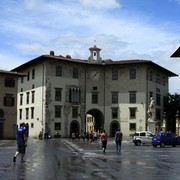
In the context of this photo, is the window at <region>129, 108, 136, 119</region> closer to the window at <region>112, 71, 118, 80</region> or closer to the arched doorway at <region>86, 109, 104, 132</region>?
the arched doorway at <region>86, 109, 104, 132</region>

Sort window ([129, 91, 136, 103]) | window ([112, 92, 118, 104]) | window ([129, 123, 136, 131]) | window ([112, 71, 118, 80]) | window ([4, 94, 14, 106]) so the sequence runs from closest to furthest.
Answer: window ([4, 94, 14, 106]) → window ([129, 123, 136, 131]) → window ([129, 91, 136, 103]) → window ([112, 92, 118, 104]) → window ([112, 71, 118, 80])

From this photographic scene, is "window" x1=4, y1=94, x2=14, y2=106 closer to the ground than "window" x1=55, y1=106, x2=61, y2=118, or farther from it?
farther from it

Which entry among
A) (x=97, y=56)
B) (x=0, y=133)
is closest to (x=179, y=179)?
(x=0, y=133)

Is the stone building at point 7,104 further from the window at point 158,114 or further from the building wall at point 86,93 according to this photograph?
the window at point 158,114

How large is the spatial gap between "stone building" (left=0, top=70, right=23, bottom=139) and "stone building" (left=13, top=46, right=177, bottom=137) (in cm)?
711

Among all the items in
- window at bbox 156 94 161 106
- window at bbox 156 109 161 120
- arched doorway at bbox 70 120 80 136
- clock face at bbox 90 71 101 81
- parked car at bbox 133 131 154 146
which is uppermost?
clock face at bbox 90 71 101 81

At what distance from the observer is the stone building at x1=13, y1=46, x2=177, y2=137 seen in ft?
224

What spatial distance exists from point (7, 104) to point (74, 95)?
14031 millimetres

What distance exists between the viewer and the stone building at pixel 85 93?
68.3 m

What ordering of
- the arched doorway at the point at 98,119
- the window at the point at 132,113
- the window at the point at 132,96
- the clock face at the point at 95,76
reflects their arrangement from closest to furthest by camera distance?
the window at the point at 132,113, the window at the point at 132,96, the clock face at the point at 95,76, the arched doorway at the point at 98,119

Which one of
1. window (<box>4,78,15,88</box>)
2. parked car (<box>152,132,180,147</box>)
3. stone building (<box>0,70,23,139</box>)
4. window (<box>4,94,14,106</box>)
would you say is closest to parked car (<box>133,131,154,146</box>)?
parked car (<box>152,132,180,147</box>)

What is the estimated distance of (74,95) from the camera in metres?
70.9

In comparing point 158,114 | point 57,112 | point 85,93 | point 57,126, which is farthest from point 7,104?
point 158,114

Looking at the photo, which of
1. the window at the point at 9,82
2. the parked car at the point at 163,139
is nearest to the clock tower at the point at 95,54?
the window at the point at 9,82
